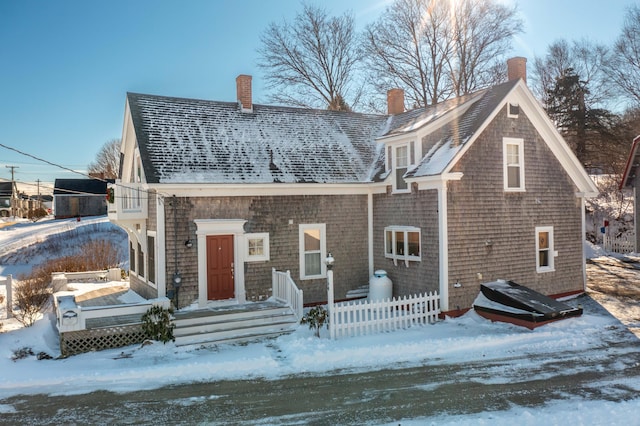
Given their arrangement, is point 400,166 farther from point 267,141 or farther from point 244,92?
point 244,92

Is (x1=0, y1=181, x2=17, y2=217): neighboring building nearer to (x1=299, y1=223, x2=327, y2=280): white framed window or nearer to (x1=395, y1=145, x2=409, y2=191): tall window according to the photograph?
(x1=299, y1=223, x2=327, y2=280): white framed window

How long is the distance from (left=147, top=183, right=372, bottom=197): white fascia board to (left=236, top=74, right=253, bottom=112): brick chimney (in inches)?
171

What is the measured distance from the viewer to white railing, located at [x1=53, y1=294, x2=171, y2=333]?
38.0ft

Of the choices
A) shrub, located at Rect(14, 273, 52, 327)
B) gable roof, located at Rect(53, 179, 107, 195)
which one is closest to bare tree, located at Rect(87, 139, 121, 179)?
gable roof, located at Rect(53, 179, 107, 195)

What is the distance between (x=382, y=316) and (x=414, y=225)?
3.40 meters

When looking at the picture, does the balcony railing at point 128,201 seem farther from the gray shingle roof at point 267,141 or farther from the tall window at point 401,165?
the tall window at point 401,165

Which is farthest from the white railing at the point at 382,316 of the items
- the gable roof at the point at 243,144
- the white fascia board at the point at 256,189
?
the gable roof at the point at 243,144

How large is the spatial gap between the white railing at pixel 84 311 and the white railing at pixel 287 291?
344 centimetres

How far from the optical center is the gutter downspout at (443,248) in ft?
46.6

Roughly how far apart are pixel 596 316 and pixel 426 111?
931cm

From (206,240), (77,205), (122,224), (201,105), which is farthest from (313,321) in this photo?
(77,205)

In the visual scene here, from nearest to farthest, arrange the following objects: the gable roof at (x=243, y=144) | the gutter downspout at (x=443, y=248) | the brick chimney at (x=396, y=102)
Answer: the gutter downspout at (x=443, y=248)
the gable roof at (x=243, y=144)
the brick chimney at (x=396, y=102)

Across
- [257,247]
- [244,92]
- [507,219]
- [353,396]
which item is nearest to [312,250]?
[257,247]

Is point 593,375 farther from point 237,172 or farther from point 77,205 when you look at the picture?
point 77,205
